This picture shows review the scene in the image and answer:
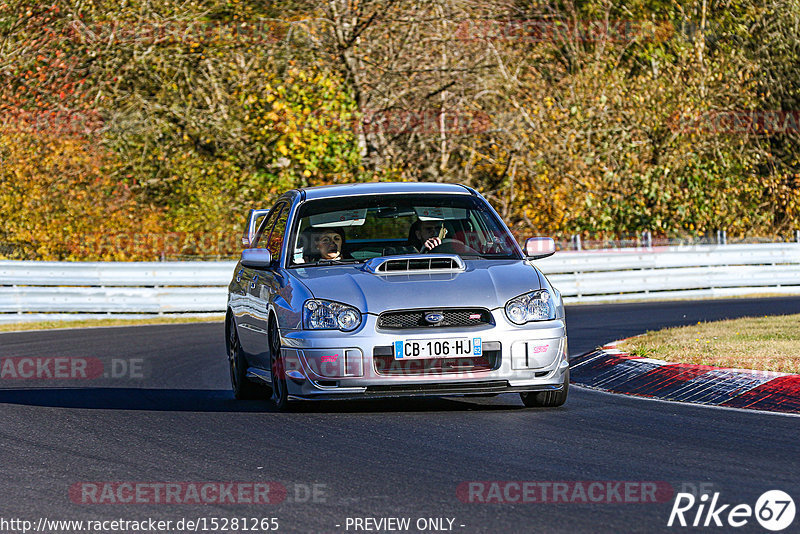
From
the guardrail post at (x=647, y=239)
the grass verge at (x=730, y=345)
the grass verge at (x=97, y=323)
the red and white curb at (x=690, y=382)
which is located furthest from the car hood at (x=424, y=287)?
the guardrail post at (x=647, y=239)

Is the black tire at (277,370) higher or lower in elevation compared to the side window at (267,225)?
lower

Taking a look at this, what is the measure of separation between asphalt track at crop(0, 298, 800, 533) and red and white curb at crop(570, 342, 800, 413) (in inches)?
14.4

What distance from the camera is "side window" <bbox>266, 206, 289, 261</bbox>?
10.6 meters

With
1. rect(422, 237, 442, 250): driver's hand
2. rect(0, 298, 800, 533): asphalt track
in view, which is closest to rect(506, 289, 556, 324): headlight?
rect(0, 298, 800, 533): asphalt track

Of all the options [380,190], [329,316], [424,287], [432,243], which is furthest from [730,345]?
[329,316]

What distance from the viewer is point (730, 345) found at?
488 inches

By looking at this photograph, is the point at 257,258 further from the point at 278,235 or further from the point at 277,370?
the point at 277,370

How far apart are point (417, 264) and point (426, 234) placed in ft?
3.18

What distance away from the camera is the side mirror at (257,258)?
33.3 ft

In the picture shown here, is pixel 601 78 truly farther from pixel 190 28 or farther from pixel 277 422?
pixel 277 422

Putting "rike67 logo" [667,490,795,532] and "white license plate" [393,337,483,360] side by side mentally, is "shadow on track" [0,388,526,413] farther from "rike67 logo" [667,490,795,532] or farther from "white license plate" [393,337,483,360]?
"rike67 logo" [667,490,795,532]

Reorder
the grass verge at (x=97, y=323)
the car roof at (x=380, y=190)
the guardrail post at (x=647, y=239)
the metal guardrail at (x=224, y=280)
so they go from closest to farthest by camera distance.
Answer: the car roof at (x=380, y=190) → the grass verge at (x=97, y=323) → the metal guardrail at (x=224, y=280) → the guardrail post at (x=647, y=239)

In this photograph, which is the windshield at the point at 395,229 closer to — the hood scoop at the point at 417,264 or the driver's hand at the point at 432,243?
the driver's hand at the point at 432,243

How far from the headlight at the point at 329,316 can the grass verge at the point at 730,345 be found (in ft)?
10.9
